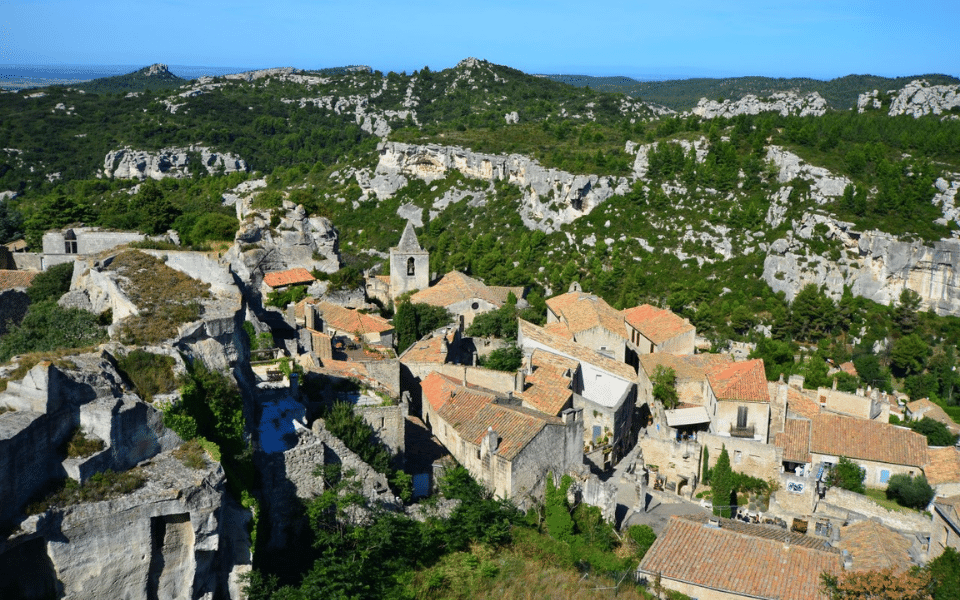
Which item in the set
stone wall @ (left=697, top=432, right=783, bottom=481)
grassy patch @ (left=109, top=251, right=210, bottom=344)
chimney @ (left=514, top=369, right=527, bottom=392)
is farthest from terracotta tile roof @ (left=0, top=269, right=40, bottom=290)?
stone wall @ (left=697, top=432, right=783, bottom=481)

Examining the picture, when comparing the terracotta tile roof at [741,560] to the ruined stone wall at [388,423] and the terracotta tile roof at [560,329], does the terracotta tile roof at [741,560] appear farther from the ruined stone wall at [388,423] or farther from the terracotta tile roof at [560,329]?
the terracotta tile roof at [560,329]

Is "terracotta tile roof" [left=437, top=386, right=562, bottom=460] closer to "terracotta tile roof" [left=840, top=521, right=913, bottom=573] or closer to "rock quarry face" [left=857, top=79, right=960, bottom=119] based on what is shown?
"terracotta tile roof" [left=840, top=521, right=913, bottom=573]

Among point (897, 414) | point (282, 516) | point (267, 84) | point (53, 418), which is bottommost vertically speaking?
point (897, 414)

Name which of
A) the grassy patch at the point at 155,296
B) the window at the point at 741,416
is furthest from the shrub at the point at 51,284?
the window at the point at 741,416

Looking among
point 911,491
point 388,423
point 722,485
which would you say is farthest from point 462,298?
point 911,491

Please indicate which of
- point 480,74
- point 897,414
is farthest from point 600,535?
point 480,74

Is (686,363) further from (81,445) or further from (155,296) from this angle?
(81,445)

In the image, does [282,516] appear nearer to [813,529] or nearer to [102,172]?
[813,529]
